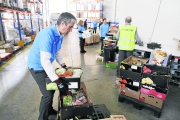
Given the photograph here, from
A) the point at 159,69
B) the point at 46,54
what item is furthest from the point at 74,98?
the point at 159,69

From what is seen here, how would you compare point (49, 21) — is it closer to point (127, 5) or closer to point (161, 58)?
point (127, 5)

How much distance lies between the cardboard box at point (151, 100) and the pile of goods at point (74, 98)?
49.6 inches

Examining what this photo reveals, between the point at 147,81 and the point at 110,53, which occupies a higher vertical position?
the point at 110,53

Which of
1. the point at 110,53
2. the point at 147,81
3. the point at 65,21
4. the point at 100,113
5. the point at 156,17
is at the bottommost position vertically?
the point at 100,113

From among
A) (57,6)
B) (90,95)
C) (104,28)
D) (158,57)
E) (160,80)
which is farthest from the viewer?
(57,6)

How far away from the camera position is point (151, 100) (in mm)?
2463

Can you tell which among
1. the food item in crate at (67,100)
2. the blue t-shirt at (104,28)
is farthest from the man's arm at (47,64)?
the blue t-shirt at (104,28)

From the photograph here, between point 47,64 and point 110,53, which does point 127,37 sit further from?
point 47,64

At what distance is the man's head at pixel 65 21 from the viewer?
5.26ft

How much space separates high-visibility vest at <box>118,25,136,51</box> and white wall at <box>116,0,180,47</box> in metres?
1.45

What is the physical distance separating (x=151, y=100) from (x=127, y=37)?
180 centimetres

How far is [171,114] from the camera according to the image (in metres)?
2.53

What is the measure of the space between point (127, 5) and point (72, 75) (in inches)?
161

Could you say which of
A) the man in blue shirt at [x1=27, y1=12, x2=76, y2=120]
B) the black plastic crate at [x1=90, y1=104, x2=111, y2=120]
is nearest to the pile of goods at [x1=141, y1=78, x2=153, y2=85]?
the black plastic crate at [x1=90, y1=104, x2=111, y2=120]
